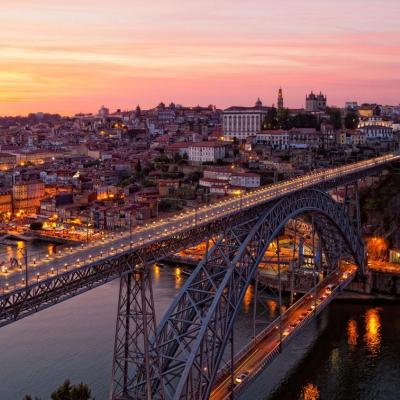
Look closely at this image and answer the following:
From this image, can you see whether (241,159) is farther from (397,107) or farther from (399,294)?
(397,107)

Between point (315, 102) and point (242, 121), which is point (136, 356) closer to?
point (242, 121)

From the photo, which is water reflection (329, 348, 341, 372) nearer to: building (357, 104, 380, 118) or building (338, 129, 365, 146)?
building (338, 129, 365, 146)

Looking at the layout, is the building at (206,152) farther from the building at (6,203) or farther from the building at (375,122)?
the building at (375,122)

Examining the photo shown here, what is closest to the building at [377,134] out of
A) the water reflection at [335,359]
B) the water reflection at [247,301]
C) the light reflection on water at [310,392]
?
the water reflection at [247,301]

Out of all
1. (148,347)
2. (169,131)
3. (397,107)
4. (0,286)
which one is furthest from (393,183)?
(397,107)

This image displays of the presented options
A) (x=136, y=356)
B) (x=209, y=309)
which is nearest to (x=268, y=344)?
(x=209, y=309)
